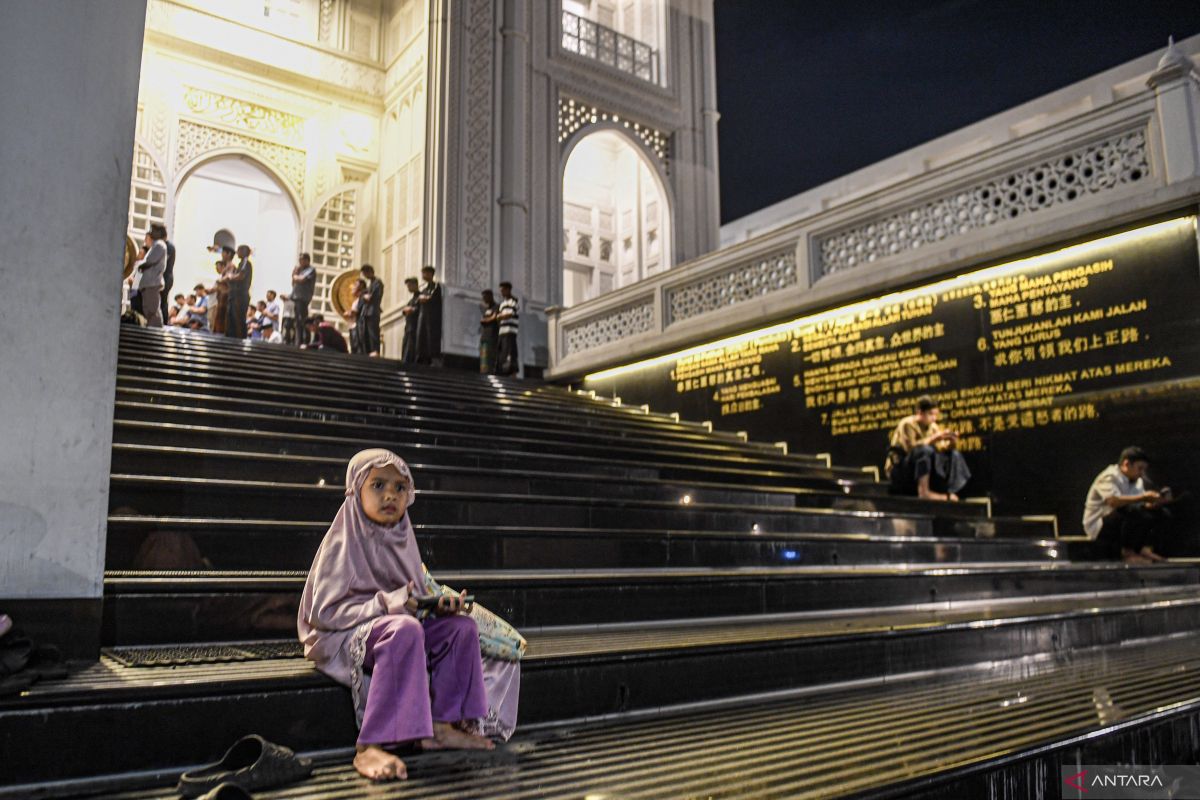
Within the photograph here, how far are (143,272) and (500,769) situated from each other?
908 cm

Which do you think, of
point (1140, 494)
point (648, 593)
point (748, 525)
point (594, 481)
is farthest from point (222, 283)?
point (1140, 494)

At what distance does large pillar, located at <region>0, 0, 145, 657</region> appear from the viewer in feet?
7.36

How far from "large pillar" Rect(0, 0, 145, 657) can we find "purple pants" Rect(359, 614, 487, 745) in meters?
0.80

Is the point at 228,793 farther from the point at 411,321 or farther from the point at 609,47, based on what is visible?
the point at 609,47

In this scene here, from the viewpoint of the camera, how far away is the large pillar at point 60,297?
2242 mm

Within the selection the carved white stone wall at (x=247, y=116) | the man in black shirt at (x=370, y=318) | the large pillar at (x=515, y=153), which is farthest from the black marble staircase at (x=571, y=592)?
Answer: the carved white stone wall at (x=247, y=116)

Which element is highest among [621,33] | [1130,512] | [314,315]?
[621,33]

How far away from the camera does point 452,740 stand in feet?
7.37

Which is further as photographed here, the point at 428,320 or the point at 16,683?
the point at 428,320

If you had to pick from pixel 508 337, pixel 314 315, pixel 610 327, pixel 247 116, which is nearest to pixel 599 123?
pixel 610 327

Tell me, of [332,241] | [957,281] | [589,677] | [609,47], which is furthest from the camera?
[609,47]

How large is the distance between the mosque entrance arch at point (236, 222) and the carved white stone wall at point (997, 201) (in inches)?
496

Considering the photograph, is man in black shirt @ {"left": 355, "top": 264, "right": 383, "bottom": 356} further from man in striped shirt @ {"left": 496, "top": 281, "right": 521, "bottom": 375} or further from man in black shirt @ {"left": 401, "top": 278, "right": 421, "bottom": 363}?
man in striped shirt @ {"left": 496, "top": 281, "right": 521, "bottom": 375}

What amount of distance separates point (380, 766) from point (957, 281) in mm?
7098
